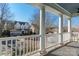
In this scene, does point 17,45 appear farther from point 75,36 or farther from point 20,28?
point 75,36

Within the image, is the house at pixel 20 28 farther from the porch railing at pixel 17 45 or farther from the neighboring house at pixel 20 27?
the porch railing at pixel 17 45

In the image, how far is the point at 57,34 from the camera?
3939 millimetres

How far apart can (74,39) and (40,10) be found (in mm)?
970

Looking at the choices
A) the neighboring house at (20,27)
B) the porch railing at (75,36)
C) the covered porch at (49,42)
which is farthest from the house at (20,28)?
the porch railing at (75,36)

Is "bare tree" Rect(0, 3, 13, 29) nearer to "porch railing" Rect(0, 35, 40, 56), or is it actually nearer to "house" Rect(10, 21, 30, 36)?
"house" Rect(10, 21, 30, 36)

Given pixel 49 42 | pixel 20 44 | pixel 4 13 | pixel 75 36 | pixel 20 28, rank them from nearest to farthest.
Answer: pixel 4 13
pixel 20 28
pixel 75 36
pixel 20 44
pixel 49 42

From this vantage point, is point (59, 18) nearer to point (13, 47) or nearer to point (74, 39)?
point (74, 39)

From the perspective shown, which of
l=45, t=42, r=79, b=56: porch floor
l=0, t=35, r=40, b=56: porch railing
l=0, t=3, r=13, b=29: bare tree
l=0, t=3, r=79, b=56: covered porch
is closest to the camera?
l=0, t=3, r=13, b=29: bare tree

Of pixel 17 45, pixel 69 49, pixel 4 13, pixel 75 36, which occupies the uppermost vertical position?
pixel 4 13

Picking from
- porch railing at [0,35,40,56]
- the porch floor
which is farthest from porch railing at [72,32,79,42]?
porch railing at [0,35,40,56]

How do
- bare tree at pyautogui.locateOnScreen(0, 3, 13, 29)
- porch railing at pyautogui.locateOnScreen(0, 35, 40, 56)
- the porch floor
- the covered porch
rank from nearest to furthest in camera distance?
bare tree at pyautogui.locateOnScreen(0, 3, 13, 29) < porch railing at pyautogui.locateOnScreen(0, 35, 40, 56) < the covered porch < the porch floor

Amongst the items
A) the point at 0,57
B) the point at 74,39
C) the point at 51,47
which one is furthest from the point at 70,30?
the point at 0,57

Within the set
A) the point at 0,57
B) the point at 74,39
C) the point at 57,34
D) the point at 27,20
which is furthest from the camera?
the point at 57,34

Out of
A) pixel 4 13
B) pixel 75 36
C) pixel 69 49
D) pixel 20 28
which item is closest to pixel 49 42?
pixel 69 49
